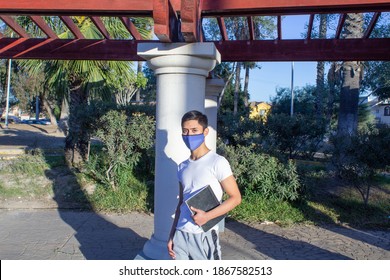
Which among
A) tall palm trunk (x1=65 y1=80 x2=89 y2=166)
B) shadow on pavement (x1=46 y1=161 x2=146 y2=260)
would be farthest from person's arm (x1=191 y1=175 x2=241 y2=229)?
tall palm trunk (x1=65 y1=80 x2=89 y2=166)

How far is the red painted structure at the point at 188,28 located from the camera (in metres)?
3.86

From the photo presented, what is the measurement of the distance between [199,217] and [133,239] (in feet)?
11.2

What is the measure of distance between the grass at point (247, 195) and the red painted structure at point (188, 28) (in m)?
2.14

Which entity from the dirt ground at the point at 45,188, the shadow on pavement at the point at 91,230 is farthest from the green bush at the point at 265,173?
the dirt ground at the point at 45,188

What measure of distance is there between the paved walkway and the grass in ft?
1.22

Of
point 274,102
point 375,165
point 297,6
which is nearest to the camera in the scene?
point 297,6

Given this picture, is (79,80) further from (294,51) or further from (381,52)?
(381,52)

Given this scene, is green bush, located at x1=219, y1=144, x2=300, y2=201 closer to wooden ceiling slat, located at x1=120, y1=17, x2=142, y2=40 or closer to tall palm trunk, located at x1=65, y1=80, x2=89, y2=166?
wooden ceiling slat, located at x1=120, y1=17, x2=142, y2=40

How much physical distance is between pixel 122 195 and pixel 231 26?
16.9 meters

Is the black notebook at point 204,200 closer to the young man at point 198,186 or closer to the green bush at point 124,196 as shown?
the young man at point 198,186

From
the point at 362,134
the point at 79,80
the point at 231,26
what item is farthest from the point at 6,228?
the point at 231,26

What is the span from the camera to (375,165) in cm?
680

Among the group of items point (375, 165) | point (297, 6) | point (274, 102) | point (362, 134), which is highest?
point (274, 102)

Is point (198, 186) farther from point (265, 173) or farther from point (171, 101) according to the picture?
point (265, 173)
